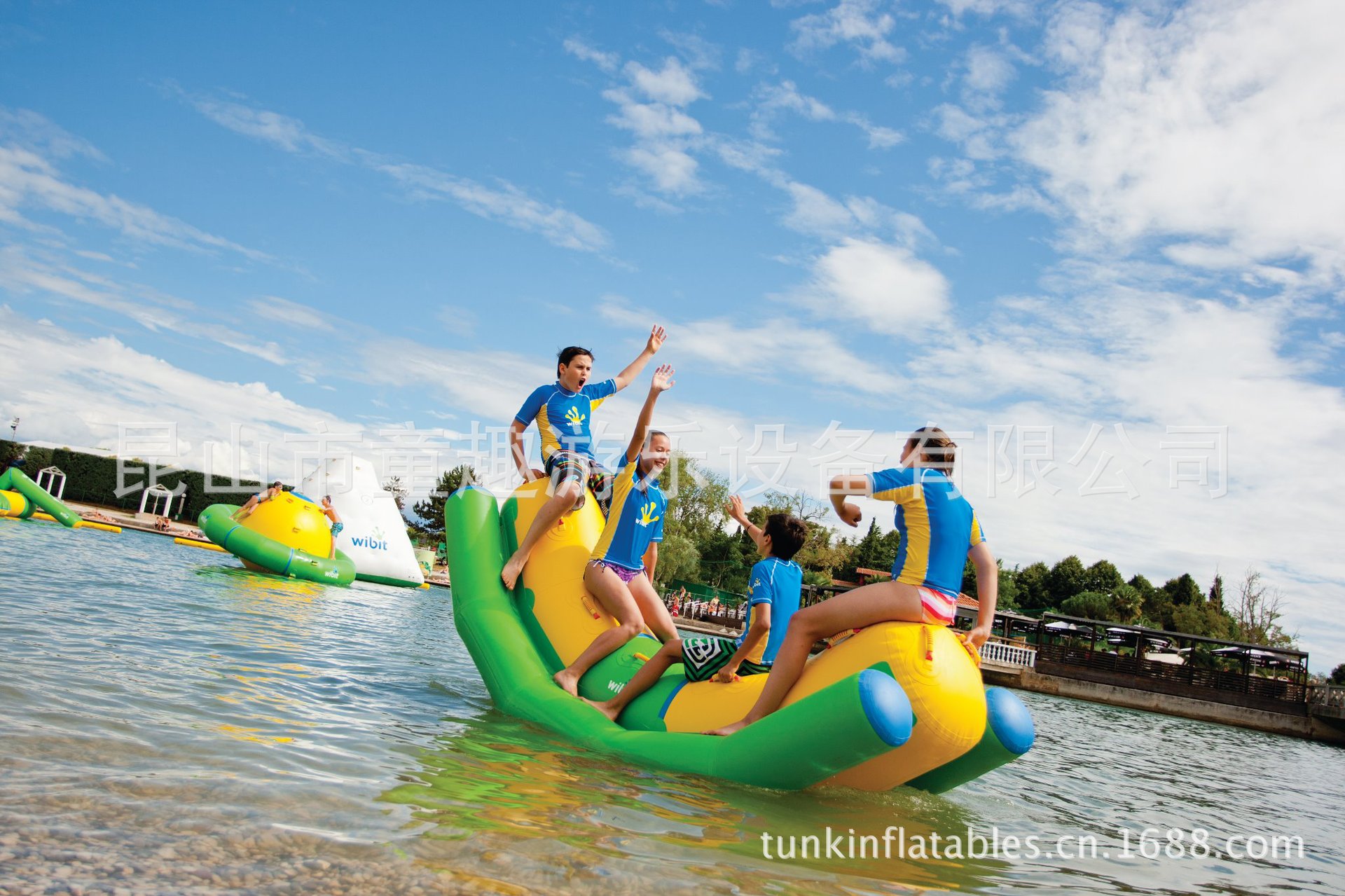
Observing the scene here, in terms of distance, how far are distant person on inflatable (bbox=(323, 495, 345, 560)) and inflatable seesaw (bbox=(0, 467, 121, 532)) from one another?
7009 millimetres

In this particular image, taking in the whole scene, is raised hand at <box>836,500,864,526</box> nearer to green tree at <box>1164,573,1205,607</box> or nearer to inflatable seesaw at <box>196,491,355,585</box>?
inflatable seesaw at <box>196,491,355,585</box>

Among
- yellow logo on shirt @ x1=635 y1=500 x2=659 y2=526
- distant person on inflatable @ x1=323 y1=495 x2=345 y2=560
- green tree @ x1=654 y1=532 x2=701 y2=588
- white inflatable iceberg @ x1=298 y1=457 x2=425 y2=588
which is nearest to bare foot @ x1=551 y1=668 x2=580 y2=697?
yellow logo on shirt @ x1=635 y1=500 x2=659 y2=526

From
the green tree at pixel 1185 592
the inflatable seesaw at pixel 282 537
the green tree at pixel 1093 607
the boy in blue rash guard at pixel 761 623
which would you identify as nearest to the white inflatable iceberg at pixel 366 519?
the inflatable seesaw at pixel 282 537

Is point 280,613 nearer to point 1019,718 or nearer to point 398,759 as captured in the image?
point 398,759

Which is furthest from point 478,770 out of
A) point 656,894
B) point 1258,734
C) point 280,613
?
point 1258,734

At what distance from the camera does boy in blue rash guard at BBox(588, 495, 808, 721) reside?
174 inches

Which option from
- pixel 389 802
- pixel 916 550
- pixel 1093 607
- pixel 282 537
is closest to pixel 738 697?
pixel 916 550

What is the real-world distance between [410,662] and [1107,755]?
7.05m

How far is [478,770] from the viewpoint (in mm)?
3592

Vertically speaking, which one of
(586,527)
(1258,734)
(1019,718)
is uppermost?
(586,527)

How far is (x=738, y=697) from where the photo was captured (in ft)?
13.8

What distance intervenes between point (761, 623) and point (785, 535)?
457mm

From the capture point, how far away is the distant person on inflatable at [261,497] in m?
14.8

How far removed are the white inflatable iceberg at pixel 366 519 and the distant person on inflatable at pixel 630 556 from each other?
13749mm
